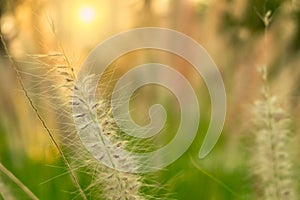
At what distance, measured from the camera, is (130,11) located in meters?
1.02

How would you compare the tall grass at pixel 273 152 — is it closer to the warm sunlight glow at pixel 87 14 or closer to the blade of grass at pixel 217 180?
the blade of grass at pixel 217 180

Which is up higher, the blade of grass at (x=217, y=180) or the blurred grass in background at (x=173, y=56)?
the blurred grass in background at (x=173, y=56)

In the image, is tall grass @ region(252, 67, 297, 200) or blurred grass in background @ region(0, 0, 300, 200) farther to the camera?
blurred grass in background @ region(0, 0, 300, 200)

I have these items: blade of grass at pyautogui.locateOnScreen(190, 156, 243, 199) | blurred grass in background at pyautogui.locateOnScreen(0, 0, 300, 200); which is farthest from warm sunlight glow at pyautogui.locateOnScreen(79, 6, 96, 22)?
blade of grass at pyautogui.locateOnScreen(190, 156, 243, 199)

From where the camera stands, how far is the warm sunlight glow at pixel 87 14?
1.03 meters

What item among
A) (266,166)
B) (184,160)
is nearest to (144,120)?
(184,160)

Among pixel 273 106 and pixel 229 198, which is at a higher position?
pixel 273 106

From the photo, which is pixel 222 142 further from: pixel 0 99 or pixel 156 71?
pixel 0 99

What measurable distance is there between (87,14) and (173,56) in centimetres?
14

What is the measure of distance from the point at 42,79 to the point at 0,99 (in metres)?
0.09

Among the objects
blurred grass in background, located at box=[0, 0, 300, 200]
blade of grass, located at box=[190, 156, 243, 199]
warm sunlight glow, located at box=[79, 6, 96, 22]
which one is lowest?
blade of grass, located at box=[190, 156, 243, 199]

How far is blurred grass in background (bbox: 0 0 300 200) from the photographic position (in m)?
0.98

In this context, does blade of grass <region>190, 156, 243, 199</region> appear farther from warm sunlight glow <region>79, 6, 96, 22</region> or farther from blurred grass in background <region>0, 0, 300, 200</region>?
warm sunlight glow <region>79, 6, 96, 22</region>

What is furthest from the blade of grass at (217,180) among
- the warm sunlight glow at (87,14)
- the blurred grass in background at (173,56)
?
the warm sunlight glow at (87,14)
